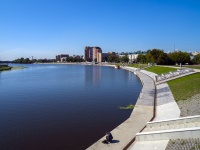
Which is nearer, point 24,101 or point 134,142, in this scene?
point 134,142

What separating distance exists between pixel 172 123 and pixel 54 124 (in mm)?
8277

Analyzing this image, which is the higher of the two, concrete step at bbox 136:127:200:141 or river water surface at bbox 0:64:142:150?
concrete step at bbox 136:127:200:141

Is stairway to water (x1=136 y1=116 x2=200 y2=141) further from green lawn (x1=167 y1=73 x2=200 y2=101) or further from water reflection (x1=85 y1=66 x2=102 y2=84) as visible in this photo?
water reflection (x1=85 y1=66 x2=102 y2=84)

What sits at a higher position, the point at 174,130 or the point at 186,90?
the point at 186,90

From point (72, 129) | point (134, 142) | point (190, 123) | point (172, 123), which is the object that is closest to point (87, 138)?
point (72, 129)

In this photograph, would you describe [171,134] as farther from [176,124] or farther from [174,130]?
[176,124]

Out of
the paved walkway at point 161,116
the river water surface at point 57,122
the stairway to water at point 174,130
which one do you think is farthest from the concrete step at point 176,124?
the river water surface at point 57,122

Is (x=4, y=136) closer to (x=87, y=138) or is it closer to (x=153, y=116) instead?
(x=87, y=138)

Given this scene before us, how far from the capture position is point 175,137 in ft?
34.1

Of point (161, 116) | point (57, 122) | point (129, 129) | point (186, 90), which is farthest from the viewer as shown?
point (186, 90)

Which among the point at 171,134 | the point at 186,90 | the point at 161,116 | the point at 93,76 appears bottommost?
the point at 161,116

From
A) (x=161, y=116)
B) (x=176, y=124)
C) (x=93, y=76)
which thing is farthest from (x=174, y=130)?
(x=93, y=76)

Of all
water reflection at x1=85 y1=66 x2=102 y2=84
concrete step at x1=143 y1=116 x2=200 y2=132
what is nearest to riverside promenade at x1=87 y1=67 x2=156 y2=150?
concrete step at x1=143 y1=116 x2=200 y2=132

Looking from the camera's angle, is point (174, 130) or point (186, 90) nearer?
point (174, 130)
